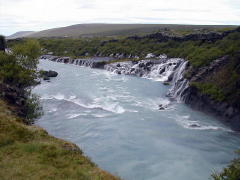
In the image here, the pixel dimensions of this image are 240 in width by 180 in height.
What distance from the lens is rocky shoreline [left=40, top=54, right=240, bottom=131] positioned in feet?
116

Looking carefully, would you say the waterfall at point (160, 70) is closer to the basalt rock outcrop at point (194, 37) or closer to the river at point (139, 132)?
the river at point (139, 132)

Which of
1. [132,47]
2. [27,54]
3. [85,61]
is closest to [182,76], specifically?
[27,54]

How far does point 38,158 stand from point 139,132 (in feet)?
52.8

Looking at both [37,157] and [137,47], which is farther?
[137,47]

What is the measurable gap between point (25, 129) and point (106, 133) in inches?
456

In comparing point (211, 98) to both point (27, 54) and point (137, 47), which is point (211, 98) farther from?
point (137, 47)

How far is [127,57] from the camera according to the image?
3487 inches

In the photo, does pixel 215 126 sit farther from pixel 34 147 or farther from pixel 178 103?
pixel 34 147

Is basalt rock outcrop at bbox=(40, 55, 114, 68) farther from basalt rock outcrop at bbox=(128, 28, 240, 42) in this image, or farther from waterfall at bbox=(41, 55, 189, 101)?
basalt rock outcrop at bbox=(128, 28, 240, 42)

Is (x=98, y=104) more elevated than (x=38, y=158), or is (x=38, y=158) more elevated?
(x=38, y=158)

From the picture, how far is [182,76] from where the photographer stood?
160 ft

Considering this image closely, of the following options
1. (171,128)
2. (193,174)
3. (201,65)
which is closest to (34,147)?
(193,174)

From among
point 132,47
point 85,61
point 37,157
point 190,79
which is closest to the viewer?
point 37,157

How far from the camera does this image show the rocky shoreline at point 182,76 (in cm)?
3522
